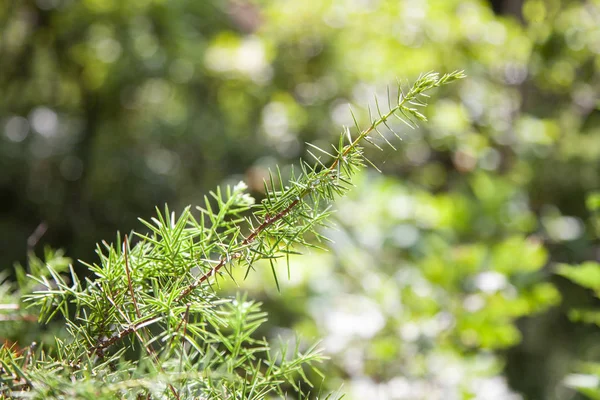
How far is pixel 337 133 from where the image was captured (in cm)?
109

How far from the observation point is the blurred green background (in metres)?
0.73

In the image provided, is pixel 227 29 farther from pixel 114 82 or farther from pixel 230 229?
pixel 230 229

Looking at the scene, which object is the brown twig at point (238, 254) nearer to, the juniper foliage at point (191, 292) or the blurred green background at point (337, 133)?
the juniper foliage at point (191, 292)

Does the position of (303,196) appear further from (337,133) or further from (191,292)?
(337,133)

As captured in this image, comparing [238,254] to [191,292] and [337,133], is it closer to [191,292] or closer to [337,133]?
[191,292]

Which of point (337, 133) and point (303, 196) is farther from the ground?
point (303, 196)

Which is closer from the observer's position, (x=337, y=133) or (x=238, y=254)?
(x=238, y=254)

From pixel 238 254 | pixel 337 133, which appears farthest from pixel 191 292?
pixel 337 133

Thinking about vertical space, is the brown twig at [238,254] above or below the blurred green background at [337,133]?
above

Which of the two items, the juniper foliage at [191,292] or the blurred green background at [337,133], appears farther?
the blurred green background at [337,133]

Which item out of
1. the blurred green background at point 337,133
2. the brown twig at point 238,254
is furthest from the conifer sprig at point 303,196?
the blurred green background at point 337,133

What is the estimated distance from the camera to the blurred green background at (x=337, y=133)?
0.73 meters

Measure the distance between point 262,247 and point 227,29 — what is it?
1391 millimetres

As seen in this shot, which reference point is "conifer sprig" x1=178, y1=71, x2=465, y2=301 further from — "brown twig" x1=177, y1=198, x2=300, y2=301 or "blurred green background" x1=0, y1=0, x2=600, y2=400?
"blurred green background" x1=0, y1=0, x2=600, y2=400
